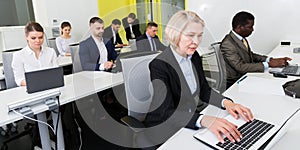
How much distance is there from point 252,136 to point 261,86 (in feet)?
2.60

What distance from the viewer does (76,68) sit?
2809mm

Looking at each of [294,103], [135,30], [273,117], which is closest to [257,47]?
[135,30]

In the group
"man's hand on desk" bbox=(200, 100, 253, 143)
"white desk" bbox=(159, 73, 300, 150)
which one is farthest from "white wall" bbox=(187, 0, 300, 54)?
"man's hand on desk" bbox=(200, 100, 253, 143)

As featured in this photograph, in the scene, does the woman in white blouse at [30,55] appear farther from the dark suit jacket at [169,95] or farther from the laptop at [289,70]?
the laptop at [289,70]

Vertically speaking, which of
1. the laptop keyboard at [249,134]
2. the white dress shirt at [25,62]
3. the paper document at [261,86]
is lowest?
the laptop keyboard at [249,134]

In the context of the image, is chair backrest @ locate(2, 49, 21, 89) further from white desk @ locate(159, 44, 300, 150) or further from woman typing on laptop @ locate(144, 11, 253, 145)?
white desk @ locate(159, 44, 300, 150)

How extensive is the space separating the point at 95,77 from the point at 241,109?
1.42 m

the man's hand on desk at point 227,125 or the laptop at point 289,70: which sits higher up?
the laptop at point 289,70

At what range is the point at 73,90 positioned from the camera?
186cm

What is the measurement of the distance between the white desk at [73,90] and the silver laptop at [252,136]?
1023 mm

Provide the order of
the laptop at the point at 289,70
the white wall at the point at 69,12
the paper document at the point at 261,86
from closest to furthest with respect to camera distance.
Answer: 1. the paper document at the point at 261,86
2. the laptop at the point at 289,70
3. the white wall at the point at 69,12

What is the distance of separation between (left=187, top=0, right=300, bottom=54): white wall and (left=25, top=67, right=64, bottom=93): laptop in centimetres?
296

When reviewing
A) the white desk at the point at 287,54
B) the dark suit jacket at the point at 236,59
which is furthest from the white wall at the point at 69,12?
the white desk at the point at 287,54

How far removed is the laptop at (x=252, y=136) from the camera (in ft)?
2.80
